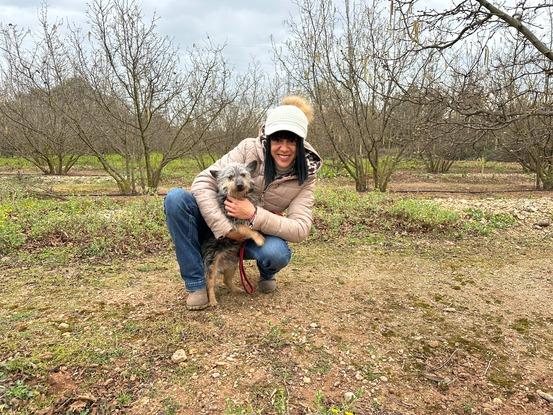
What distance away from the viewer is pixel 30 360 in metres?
2.55

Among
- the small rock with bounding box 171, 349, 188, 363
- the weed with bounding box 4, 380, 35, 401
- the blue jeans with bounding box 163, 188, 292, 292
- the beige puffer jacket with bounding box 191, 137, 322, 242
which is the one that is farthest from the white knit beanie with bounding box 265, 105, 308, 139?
the weed with bounding box 4, 380, 35, 401

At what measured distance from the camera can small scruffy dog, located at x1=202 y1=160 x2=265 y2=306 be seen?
313 centimetres

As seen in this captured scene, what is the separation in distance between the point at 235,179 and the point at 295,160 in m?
0.53

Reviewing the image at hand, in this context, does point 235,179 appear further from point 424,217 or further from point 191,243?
point 424,217

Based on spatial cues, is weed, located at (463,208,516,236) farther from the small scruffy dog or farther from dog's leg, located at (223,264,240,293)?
the small scruffy dog

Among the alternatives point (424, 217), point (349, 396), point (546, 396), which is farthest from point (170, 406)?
point (424, 217)

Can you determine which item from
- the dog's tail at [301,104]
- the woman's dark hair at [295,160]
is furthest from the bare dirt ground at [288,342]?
the dog's tail at [301,104]

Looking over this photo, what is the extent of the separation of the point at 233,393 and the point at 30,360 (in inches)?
53.3

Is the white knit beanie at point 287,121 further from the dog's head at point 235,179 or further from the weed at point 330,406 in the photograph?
the weed at point 330,406

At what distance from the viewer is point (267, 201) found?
3406mm

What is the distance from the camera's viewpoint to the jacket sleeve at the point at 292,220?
10.3 ft

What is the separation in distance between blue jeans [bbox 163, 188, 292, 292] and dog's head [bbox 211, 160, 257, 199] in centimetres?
27

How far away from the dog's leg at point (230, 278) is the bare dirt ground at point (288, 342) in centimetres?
16

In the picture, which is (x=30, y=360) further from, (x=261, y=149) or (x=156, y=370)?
(x=261, y=149)
